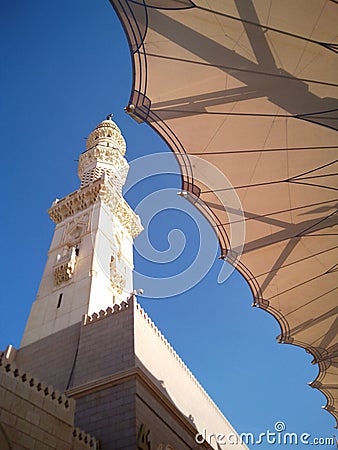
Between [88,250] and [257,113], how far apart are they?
13964 mm

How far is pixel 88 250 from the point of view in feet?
77.0

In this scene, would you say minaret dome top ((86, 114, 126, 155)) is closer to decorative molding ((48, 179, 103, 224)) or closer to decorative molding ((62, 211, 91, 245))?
decorative molding ((48, 179, 103, 224))

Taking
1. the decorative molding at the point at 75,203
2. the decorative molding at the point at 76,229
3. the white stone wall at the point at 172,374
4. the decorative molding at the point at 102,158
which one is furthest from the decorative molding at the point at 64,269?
the decorative molding at the point at 102,158

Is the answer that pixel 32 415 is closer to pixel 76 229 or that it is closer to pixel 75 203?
pixel 76 229

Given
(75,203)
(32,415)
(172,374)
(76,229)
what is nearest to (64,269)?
(76,229)

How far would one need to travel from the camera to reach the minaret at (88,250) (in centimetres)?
2058

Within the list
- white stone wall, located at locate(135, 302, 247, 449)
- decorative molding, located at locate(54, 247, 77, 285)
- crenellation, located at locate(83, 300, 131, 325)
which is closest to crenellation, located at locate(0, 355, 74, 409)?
white stone wall, located at locate(135, 302, 247, 449)

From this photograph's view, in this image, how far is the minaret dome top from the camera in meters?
34.5

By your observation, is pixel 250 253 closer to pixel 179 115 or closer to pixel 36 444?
pixel 179 115

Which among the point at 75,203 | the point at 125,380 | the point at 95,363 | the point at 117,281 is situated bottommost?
the point at 125,380

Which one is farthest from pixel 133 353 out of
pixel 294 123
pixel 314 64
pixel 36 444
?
pixel 314 64

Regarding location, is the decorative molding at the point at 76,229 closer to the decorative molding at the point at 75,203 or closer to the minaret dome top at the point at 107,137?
Answer: the decorative molding at the point at 75,203

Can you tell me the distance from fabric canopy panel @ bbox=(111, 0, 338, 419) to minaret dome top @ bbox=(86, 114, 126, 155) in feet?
69.3

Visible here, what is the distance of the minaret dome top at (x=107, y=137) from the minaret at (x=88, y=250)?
2.48 ft
